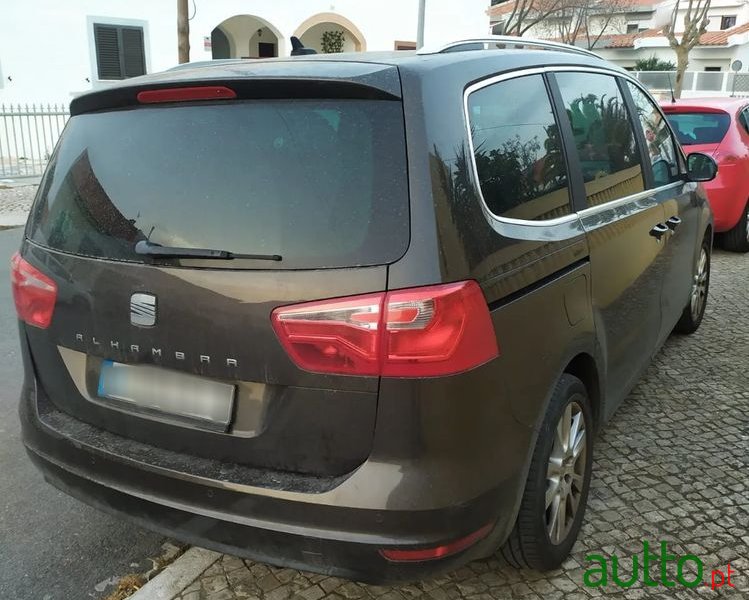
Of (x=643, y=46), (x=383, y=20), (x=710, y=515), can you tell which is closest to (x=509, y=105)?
(x=710, y=515)

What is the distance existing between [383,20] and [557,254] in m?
21.0

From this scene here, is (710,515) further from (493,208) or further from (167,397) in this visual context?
(167,397)

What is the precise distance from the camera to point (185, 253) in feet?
6.57

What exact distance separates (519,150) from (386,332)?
0.90 metres

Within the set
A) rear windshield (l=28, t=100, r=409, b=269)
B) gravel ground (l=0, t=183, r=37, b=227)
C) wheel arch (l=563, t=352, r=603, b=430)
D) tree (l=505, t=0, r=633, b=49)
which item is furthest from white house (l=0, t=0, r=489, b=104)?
rear windshield (l=28, t=100, r=409, b=269)

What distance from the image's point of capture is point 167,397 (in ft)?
6.87

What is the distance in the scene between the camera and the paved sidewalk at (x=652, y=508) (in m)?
2.43

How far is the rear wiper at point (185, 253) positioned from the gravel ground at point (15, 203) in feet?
29.3

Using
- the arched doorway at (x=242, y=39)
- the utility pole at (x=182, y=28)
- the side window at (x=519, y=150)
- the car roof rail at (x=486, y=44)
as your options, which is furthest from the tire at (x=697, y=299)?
the arched doorway at (x=242, y=39)

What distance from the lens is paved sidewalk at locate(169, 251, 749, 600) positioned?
2.43m

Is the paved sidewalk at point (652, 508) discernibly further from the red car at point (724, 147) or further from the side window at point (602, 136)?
the red car at point (724, 147)

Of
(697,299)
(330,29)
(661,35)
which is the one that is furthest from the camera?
(661,35)

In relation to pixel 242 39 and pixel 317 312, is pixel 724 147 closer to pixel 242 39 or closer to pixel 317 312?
pixel 317 312

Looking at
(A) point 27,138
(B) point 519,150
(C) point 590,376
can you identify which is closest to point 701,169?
(C) point 590,376
